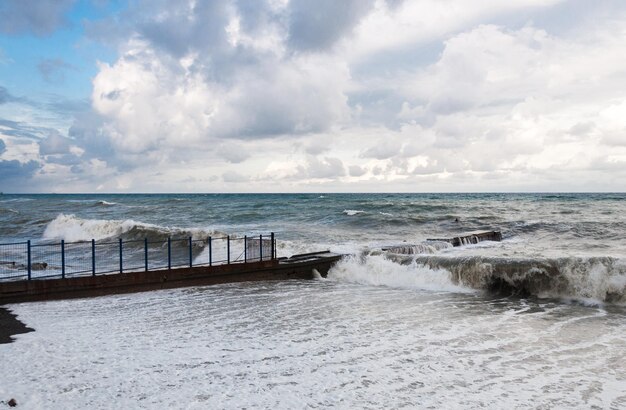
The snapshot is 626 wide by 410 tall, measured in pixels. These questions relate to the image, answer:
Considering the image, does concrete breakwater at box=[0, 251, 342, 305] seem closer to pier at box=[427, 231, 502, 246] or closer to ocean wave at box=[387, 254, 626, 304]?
ocean wave at box=[387, 254, 626, 304]

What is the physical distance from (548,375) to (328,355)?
3804 millimetres

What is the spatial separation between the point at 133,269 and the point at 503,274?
13.5m

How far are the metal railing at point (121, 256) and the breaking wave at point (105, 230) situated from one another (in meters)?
3.71

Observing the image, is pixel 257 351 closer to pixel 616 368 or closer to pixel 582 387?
pixel 582 387

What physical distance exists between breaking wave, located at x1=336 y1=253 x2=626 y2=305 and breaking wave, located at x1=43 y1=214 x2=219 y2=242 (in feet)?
54.1

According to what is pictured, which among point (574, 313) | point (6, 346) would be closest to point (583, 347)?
point (574, 313)

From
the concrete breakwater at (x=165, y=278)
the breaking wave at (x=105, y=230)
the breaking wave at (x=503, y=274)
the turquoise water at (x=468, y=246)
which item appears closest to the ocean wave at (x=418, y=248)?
the turquoise water at (x=468, y=246)

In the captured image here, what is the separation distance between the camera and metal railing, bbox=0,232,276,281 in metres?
17.9

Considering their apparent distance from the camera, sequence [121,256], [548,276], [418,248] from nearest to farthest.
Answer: [548,276], [121,256], [418,248]

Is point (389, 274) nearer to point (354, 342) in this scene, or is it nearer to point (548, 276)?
point (548, 276)

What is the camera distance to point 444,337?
34.1ft

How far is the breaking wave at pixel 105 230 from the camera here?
114 ft

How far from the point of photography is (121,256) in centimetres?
1758

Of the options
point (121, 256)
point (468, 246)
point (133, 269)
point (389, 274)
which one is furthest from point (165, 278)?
point (468, 246)
